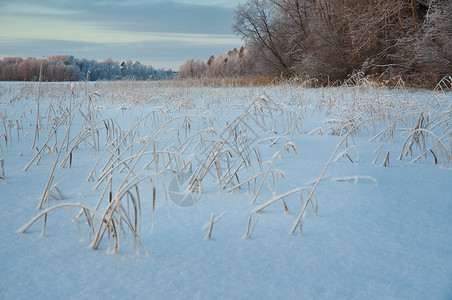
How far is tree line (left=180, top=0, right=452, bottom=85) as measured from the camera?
847cm

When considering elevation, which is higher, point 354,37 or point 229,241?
point 354,37

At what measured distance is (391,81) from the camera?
10086 millimetres

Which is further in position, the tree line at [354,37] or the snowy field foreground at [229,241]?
the tree line at [354,37]

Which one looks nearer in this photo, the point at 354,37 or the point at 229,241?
the point at 229,241

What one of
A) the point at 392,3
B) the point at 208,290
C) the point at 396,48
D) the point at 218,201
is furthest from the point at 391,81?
the point at 208,290

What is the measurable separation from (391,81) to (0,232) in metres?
11.1

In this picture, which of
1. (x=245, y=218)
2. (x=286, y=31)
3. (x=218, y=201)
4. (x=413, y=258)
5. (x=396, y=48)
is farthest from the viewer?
(x=286, y=31)

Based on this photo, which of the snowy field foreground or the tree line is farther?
the tree line

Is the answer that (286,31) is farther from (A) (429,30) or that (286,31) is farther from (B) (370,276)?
(B) (370,276)

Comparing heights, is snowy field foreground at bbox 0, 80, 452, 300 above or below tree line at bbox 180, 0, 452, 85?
below

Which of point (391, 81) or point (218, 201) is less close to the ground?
point (391, 81)

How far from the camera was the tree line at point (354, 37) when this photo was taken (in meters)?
8.47

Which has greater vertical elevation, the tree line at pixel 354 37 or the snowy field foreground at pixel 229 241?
the tree line at pixel 354 37

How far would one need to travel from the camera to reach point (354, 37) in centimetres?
1090
